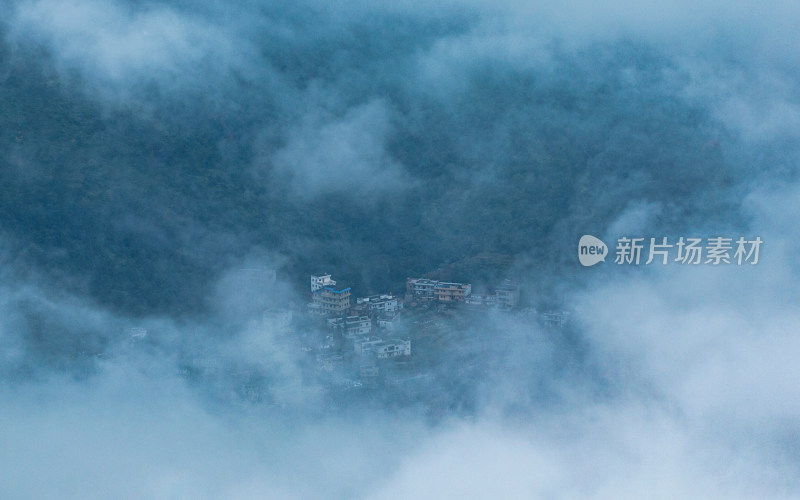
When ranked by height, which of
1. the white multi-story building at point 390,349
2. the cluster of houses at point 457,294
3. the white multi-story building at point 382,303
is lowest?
Result: the white multi-story building at point 390,349

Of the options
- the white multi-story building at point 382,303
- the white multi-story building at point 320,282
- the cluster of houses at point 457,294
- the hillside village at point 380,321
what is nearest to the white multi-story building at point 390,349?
the hillside village at point 380,321

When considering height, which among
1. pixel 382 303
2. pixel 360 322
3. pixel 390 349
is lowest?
pixel 390 349

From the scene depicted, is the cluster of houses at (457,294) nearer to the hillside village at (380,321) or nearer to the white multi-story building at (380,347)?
the hillside village at (380,321)

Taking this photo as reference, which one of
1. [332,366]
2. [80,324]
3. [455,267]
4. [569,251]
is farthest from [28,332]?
[569,251]

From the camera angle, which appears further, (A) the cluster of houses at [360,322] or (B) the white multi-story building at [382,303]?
(B) the white multi-story building at [382,303]

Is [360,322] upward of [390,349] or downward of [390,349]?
upward

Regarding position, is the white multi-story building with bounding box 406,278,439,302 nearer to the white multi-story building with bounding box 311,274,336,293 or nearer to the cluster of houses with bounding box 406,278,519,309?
the cluster of houses with bounding box 406,278,519,309

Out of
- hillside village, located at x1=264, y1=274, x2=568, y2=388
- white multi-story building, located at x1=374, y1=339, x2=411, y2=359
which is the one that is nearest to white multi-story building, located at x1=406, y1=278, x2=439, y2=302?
hillside village, located at x1=264, y1=274, x2=568, y2=388

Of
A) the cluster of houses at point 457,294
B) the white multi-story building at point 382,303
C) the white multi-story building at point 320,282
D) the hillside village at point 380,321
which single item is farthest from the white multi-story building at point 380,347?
the white multi-story building at point 320,282

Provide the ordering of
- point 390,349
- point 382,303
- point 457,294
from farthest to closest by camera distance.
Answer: point 457,294, point 382,303, point 390,349

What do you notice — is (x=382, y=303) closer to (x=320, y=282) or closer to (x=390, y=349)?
(x=390, y=349)

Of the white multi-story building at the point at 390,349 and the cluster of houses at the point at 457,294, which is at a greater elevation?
the cluster of houses at the point at 457,294

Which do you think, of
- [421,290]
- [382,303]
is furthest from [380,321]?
[421,290]

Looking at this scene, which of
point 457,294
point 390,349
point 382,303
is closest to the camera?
point 390,349
